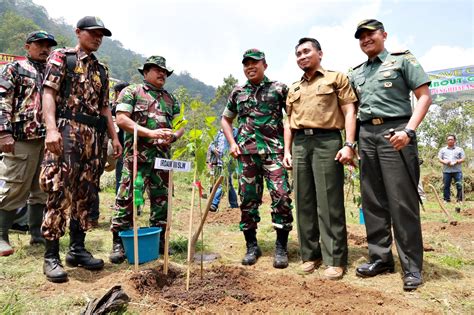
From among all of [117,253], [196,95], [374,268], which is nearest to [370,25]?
[374,268]

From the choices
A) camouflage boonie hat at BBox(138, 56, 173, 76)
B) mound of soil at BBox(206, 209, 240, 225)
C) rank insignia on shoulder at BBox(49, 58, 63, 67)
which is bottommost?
mound of soil at BBox(206, 209, 240, 225)

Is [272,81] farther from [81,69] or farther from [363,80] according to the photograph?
[81,69]

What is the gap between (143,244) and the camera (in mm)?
3180

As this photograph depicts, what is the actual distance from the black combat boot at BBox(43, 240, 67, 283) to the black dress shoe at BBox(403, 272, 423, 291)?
2.70 metres

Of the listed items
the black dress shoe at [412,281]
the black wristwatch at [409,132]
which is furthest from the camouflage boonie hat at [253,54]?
the black dress shoe at [412,281]

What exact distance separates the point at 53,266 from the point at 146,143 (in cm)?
136

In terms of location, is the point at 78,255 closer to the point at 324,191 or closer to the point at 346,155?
the point at 324,191

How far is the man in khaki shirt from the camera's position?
10.4ft

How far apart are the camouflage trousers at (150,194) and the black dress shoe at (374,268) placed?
199 cm

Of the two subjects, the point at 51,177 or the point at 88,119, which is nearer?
the point at 51,177

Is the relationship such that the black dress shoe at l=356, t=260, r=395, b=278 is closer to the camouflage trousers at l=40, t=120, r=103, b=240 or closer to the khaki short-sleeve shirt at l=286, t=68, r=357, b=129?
the khaki short-sleeve shirt at l=286, t=68, r=357, b=129

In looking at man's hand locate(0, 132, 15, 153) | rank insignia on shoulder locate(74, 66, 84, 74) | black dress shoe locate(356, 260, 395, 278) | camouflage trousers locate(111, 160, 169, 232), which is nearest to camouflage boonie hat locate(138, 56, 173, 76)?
rank insignia on shoulder locate(74, 66, 84, 74)

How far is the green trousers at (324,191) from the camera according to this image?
10.4 feet

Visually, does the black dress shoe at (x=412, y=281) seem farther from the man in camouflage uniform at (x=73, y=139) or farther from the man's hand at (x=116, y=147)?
the man's hand at (x=116, y=147)
